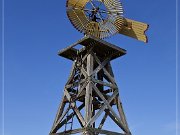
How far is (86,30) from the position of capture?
23.7 m

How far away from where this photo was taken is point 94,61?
2344 cm

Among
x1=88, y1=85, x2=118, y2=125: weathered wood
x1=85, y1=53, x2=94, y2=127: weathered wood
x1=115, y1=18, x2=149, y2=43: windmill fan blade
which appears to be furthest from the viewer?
x1=115, y1=18, x2=149, y2=43: windmill fan blade

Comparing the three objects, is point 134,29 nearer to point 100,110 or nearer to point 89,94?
point 89,94

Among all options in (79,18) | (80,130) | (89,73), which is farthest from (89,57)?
(80,130)

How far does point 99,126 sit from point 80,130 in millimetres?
1873

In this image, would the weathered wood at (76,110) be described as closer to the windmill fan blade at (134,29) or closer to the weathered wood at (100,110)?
the weathered wood at (100,110)

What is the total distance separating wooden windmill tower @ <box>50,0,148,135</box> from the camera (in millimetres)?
22312

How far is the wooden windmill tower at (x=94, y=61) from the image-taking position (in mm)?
22312

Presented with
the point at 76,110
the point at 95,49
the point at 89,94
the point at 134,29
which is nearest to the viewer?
the point at 89,94

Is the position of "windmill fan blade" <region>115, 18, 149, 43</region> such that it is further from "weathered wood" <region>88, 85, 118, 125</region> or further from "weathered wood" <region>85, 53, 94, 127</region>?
"weathered wood" <region>88, 85, 118, 125</region>

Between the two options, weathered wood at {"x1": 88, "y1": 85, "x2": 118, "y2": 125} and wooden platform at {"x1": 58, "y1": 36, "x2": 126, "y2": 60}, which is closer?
weathered wood at {"x1": 88, "y1": 85, "x2": 118, "y2": 125}

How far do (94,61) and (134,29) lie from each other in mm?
3323

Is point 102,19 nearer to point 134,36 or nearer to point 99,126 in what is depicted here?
point 134,36

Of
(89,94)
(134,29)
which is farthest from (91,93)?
(134,29)
